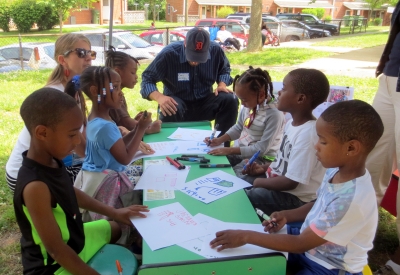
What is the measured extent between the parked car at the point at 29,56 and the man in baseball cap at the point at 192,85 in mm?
6863

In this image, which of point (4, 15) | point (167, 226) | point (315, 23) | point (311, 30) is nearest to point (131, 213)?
point (167, 226)

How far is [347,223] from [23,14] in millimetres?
27110

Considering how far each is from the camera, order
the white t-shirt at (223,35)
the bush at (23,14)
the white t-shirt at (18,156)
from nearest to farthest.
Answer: the white t-shirt at (18,156) → the white t-shirt at (223,35) → the bush at (23,14)

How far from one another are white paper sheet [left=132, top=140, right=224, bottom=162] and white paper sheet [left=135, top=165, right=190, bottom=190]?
0.79 ft

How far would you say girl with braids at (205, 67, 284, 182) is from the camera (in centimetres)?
280

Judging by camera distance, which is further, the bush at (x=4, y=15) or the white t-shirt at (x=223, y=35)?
the bush at (x=4, y=15)

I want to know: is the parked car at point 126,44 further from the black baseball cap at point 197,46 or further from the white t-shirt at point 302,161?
the white t-shirt at point 302,161

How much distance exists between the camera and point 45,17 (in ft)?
82.4

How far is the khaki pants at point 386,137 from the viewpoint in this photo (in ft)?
8.52

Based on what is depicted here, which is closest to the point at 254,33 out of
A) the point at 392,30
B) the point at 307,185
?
the point at 392,30

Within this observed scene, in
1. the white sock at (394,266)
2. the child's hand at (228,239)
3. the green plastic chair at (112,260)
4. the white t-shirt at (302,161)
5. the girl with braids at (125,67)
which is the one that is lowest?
the white sock at (394,266)

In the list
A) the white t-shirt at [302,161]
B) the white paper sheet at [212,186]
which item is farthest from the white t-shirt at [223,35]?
the white paper sheet at [212,186]

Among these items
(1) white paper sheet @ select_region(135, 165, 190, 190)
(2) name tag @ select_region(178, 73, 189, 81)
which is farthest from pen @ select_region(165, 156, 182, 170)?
(2) name tag @ select_region(178, 73, 189, 81)

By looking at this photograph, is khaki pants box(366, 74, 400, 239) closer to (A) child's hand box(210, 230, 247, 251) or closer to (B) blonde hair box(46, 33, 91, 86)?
(A) child's hand box(210, 230, 247, 251)
